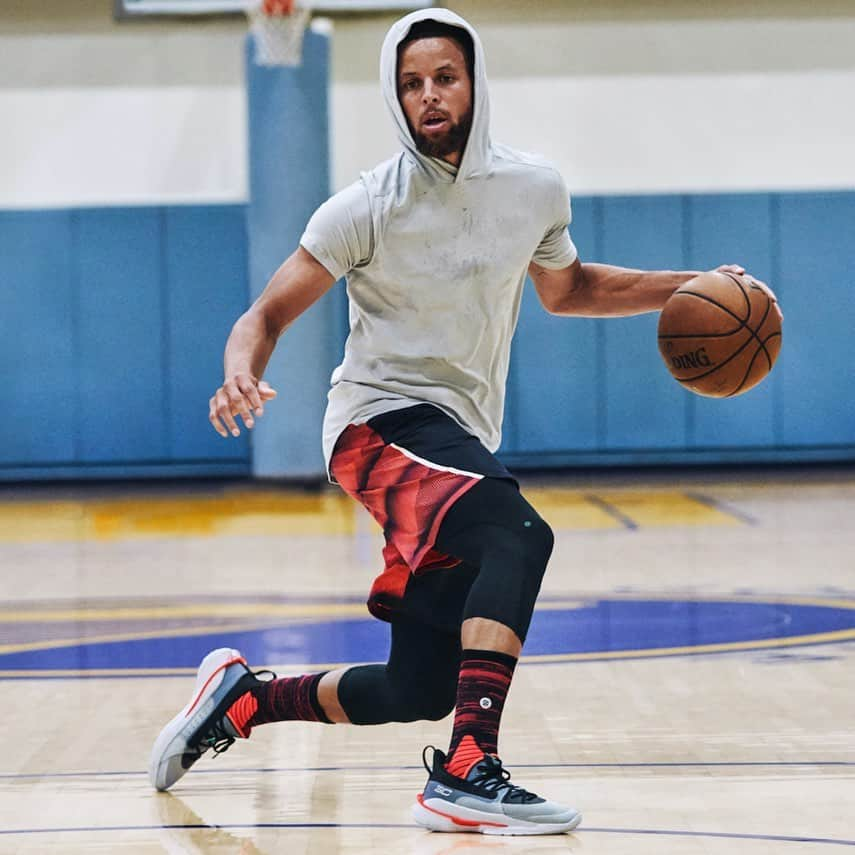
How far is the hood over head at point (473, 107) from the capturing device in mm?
3270

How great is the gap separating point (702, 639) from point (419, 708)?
7.21 feet

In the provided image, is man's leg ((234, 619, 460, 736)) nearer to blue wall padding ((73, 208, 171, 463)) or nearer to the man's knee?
the man's knee

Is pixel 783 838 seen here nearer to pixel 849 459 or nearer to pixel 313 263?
pixel 313 263

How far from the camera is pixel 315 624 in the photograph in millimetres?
5617

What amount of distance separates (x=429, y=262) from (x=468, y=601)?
744 mm

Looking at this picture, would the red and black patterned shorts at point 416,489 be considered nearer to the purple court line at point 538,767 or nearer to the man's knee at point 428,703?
the man's knee at point 428,703

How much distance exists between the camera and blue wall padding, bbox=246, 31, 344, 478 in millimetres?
11164

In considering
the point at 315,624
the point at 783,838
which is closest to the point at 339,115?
the point at 315,624

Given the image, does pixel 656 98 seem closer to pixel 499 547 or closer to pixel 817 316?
pixel 817 316

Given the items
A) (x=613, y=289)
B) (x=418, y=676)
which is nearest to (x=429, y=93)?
(x=613, y=289)

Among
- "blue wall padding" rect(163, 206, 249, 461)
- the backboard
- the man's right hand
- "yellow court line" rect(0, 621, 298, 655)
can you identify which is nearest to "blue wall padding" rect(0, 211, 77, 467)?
"blue wall padding" rect(163, 206, 249, 461)

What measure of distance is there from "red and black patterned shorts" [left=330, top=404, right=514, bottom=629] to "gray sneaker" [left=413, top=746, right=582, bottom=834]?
34 centimetres

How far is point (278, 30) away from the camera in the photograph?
36.6 feet

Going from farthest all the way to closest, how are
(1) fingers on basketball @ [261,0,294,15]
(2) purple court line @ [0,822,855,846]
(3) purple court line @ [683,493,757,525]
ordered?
(1) fingers on basketball @ [261,0,294,15] < (3) purple court line @ [683,493,757,525] < (2) purple court line @ [0,822,855,846]
